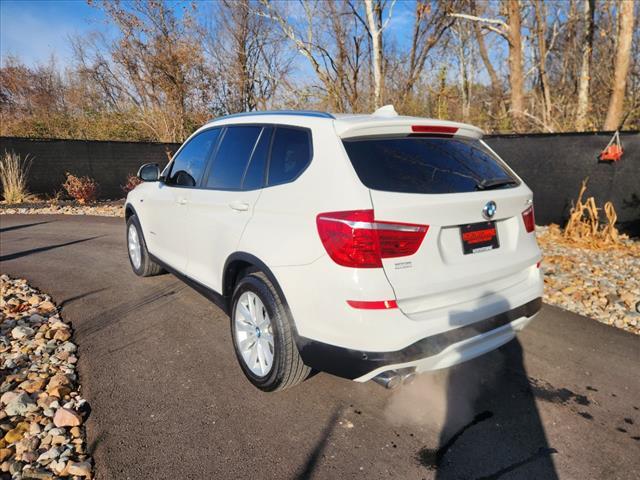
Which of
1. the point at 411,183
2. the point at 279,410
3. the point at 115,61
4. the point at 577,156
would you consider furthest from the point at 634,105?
the point at 115,61

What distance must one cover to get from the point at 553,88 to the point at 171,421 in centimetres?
2678

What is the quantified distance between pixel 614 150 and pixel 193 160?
633 centimetres

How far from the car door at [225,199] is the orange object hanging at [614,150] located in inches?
238

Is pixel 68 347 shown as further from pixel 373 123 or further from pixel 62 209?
pixel 62 209

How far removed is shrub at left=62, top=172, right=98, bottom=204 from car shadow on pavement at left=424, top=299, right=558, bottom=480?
12276 millimetres

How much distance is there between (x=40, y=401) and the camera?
8.57 feet

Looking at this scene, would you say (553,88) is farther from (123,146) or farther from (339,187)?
(339,187)

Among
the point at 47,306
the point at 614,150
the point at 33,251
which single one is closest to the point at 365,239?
the point at 47,306

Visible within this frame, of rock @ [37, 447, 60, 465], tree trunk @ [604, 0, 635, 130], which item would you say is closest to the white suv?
rock @ [37, 447, 60, 465]

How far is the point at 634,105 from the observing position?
10.1 meters

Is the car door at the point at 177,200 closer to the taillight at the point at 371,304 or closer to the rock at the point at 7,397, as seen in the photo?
the rock at the point at 7,397

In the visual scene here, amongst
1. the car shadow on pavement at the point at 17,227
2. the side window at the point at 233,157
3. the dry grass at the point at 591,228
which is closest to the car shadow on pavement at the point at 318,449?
the side window at the point at 233,157

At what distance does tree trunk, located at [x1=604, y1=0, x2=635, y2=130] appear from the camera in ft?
27.4

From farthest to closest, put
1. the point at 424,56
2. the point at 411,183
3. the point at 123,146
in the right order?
the point at 424,56, the point at 123,146, the point at 411,183
